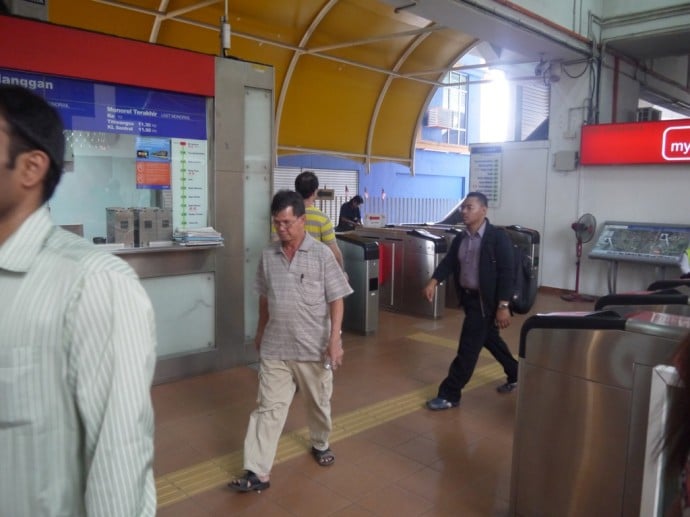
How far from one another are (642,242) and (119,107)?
6602mm

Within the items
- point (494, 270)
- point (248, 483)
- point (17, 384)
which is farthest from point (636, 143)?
point (17, 384)

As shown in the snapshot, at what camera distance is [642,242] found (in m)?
7.81

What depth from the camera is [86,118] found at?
4285 mm

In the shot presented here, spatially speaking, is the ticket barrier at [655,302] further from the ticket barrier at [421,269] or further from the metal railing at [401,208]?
the metal railing at [401,208]

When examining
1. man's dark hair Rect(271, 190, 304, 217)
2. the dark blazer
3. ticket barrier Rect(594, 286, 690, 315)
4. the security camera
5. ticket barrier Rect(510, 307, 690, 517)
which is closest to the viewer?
ticket barrier Rect(510, 307, 690, 517)

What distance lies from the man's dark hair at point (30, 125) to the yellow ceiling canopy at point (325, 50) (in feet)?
20.2

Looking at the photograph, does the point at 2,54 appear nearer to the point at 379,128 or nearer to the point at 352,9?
the point at 352,9

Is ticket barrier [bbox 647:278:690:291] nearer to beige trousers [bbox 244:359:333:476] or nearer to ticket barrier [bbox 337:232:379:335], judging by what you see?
beige trousers [bbox 244:359:333:476]

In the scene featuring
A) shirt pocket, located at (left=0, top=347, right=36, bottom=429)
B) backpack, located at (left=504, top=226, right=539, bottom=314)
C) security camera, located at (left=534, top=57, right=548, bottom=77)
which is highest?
security camera, located at (left=534, top=57, right=548, bottom=77)

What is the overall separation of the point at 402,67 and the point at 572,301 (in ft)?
17.5

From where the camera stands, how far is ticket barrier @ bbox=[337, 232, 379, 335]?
6562 mm

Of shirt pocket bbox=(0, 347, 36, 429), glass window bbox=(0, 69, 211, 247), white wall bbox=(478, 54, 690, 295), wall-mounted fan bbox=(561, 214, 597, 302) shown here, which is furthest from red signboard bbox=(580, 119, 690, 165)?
shirt pocket bbox=(0, 347, 36, 429)

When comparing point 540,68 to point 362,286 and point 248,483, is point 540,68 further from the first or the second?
point 248,483

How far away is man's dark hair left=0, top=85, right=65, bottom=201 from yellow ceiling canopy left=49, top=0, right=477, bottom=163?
242 inches
